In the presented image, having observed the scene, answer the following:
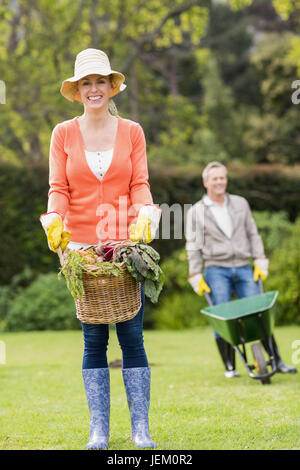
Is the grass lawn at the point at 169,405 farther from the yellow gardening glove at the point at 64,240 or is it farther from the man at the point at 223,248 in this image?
the yellow gardening glove at the point at 64,240

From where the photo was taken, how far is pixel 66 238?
362 cm

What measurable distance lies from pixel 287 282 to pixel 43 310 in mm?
3891

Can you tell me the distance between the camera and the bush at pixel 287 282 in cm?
1108

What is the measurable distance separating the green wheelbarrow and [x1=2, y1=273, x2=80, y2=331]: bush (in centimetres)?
560

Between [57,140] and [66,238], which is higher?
[57,140]

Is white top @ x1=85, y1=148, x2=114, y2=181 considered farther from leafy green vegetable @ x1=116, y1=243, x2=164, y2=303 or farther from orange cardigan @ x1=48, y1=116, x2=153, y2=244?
leafy green vegetable @ x1=116, y1=243, x2=164, y2=303

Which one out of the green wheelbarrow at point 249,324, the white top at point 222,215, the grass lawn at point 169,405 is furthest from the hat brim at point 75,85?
the white top at point 222,215

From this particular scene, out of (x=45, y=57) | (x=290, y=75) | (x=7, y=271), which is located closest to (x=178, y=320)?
(x=7, y=271)

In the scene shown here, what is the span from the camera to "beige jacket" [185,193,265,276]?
6621mm

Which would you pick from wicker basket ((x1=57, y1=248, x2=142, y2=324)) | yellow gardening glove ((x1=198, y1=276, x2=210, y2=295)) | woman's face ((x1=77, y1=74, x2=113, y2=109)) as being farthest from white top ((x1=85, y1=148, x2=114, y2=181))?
yellow gardening glove ((x1=198, y1=276, x2=210, y2=295))

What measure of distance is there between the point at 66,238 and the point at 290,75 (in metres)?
22.0

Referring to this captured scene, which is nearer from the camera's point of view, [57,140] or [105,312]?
[105,312]

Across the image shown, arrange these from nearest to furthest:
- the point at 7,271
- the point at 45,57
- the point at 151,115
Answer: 1. the point at 7,271
2. the point at 45,57
3. the point at 151,115
